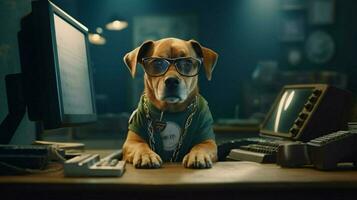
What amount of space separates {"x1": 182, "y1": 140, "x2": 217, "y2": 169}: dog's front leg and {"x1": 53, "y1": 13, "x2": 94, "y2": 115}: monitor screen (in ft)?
1.22

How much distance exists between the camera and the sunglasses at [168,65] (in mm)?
1340

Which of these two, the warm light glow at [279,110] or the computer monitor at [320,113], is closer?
the computer monitor at [320,113]

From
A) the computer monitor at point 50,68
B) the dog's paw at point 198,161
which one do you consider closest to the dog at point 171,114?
the dog's paw at point 198,161

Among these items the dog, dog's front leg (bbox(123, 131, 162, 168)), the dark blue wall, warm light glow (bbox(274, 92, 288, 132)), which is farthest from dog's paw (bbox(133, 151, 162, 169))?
the dark blue wall

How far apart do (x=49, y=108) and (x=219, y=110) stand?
5.16m

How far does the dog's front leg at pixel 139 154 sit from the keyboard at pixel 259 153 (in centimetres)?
30

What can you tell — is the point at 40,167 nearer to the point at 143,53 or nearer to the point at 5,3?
the point at 143,53

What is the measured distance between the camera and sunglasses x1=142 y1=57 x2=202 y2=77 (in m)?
1.34

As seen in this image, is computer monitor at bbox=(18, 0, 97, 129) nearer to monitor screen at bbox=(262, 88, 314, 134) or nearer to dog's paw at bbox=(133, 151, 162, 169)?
dog's paw at bbox=(133, 151, 162, 169)

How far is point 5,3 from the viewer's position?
1578mm

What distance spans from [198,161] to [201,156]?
0.14 ft

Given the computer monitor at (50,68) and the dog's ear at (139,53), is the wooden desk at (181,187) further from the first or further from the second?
the dog's ear at (139,53)

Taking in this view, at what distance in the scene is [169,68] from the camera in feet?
4.47

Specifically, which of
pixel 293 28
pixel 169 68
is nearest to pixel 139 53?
pixel 169 68
